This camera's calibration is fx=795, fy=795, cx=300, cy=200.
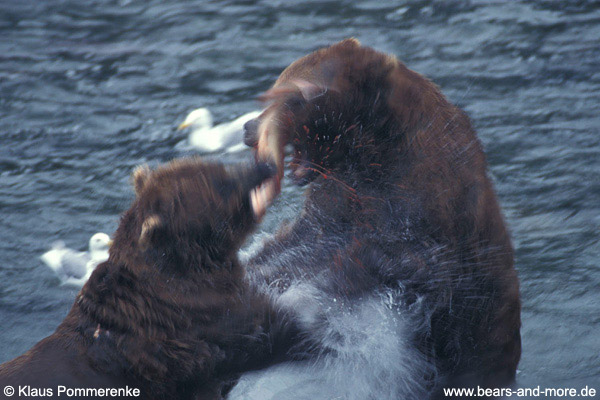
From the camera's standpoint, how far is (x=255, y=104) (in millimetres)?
5738

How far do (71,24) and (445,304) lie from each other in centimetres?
640

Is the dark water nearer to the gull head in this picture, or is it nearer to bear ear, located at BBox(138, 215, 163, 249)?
the gull head

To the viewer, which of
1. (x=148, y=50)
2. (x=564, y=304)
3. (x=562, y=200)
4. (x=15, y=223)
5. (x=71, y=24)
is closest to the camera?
(x=564, y=304)

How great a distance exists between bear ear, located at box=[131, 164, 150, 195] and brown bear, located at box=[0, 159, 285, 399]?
0.03 m

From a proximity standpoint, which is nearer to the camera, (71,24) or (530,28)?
(530,28)

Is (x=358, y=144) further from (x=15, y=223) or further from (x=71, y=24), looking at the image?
(x=71, y=24)

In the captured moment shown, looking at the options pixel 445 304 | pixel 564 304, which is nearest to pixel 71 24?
pixel 564 304

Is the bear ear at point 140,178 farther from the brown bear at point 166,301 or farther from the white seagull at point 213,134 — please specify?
the white seagull at point 213,134

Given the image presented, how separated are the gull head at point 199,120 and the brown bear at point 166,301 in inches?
127

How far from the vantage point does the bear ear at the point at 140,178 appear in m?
2.39

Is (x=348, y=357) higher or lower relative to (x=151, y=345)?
lower

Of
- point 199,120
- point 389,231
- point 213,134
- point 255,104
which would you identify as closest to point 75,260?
point 213,134

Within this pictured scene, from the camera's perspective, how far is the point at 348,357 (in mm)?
2512

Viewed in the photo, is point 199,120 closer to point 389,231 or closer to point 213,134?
point 213,134
